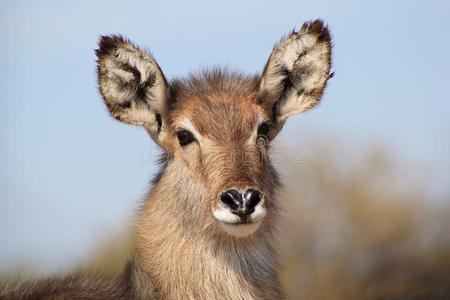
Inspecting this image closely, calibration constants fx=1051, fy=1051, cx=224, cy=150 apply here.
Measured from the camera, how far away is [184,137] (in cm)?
1184

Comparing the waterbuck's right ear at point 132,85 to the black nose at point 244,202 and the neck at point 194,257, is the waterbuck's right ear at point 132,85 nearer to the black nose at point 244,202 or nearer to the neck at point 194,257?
the neck at point 194,257

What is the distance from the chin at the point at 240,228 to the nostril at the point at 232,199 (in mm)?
218

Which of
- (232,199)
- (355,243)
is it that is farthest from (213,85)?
(355,243)

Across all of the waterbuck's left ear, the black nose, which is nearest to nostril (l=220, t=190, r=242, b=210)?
the black nose

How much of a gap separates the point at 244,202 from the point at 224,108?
1602 mm

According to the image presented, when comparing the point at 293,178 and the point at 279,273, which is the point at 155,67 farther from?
the point at 293,178

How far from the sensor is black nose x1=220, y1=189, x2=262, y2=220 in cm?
1065

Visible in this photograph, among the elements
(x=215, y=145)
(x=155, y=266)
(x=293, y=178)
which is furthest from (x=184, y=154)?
(x=293, y=178)

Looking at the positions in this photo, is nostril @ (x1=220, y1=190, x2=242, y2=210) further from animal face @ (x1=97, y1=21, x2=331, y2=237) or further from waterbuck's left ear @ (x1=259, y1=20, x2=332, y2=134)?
waterbuck's left ear @ (x1=259, y1=20, x2=332, y2=134)

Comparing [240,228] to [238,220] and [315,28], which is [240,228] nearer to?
[238,220]

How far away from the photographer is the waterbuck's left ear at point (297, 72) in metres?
12.3

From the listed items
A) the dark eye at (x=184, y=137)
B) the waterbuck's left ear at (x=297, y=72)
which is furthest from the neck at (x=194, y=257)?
the waterbuck's left ear at (x=297, y=72)

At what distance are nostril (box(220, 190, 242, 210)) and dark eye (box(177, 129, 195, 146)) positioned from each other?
3.73 ft

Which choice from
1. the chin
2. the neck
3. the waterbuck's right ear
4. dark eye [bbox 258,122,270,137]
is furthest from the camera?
dark eye [bbox 258,122,270,137]
